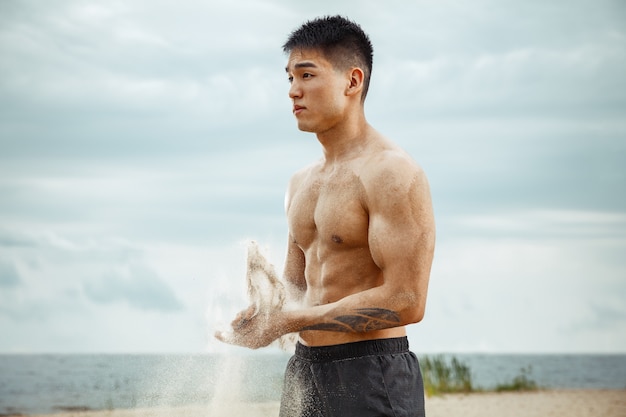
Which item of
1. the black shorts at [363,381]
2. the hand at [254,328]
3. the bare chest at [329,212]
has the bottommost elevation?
the black shorts at [363,381]

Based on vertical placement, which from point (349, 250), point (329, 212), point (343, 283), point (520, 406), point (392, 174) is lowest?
point (520, 406)

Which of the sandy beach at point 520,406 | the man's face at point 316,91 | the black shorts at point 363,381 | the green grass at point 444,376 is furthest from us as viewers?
the green grass at point 444,376

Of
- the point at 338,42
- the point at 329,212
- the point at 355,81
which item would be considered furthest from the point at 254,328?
the point at 338,42

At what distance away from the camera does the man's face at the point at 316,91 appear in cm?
363

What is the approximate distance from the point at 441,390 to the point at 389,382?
40.2ft

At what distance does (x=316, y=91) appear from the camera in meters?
3.62

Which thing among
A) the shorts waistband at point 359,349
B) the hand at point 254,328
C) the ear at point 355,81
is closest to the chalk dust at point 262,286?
the hand at point 254,328

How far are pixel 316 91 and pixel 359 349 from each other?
1.20m

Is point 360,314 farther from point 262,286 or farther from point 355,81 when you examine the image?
point 355,81

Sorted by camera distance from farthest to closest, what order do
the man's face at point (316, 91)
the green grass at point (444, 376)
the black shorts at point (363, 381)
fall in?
the green grass at point (444, 376) < the man's face at point (316, 91) < the black shorts at point (363, 381)

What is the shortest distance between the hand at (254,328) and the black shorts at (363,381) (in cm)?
35

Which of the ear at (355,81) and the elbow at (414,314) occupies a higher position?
the ear at (355,81)

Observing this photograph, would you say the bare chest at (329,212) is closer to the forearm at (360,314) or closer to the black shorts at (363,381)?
the forearm at (360,314)

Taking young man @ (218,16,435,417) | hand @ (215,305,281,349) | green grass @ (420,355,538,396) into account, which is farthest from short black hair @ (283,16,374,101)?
green grass @ (420,355,538,396)
